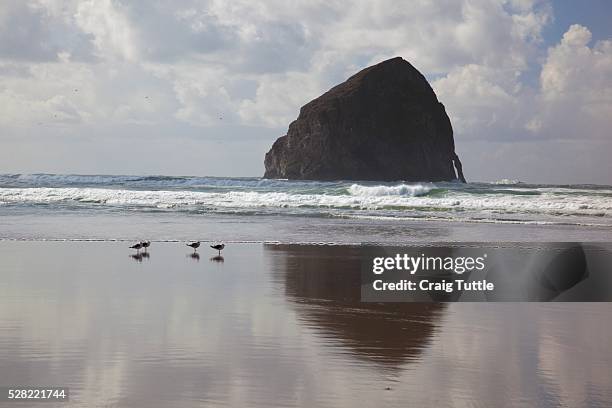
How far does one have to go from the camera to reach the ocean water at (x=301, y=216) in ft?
58.4

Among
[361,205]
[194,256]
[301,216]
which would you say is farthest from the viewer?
[361,205]

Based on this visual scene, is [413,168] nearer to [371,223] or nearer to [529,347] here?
[371,223]

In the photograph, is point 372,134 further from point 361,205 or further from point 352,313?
point 352,313

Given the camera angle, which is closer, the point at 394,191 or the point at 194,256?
the point at 194,256

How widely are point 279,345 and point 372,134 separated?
292ft

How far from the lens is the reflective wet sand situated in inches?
182

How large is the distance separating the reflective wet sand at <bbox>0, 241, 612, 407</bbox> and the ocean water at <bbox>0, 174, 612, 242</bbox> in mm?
7725

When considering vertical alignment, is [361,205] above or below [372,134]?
below

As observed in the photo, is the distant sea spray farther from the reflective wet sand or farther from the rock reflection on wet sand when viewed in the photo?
the reflective wet sand

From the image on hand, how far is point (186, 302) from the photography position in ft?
26.0

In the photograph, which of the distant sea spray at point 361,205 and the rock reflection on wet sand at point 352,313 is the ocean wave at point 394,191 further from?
the rock reflection on wet sand at point 352,313

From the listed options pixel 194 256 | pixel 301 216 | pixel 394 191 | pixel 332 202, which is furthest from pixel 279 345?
pixel 394 191

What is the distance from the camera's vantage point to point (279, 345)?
19.4 ft

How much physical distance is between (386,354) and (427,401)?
4.21 ft
